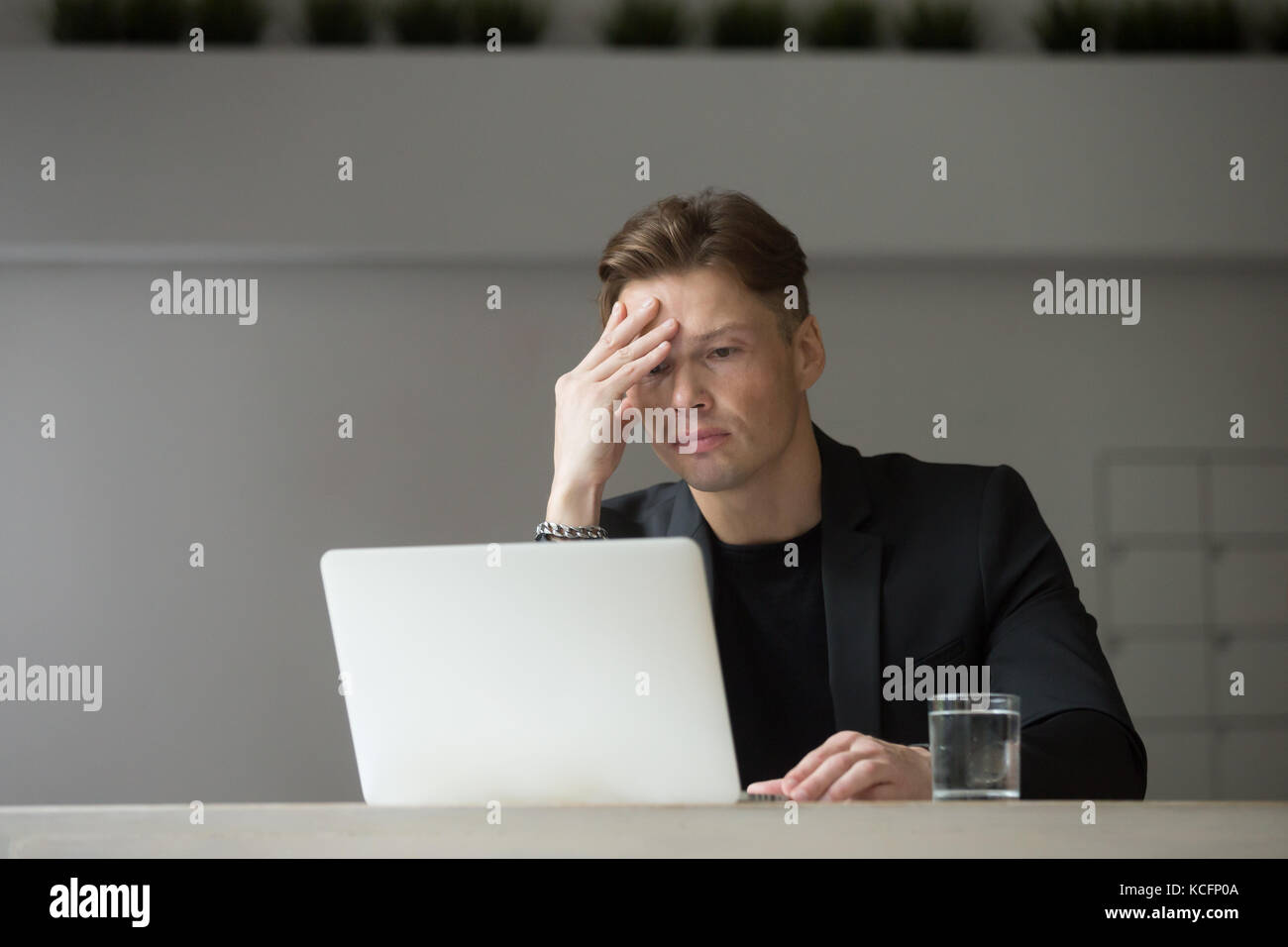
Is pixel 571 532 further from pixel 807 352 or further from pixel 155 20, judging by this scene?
pixel 155 20

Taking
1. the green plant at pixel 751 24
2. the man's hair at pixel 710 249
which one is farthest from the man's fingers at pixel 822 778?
the green plant at pixel 751 24

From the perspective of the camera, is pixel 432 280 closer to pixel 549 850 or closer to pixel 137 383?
pixel 137 383

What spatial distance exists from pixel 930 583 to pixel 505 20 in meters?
2.40

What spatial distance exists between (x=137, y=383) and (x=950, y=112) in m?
2.20

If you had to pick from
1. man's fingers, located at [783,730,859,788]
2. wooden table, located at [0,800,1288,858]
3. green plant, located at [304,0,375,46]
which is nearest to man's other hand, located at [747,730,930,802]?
man's fingers, located at [783,730,859,788]

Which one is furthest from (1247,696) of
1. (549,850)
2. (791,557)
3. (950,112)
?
(549,850)

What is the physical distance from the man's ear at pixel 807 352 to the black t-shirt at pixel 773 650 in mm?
240

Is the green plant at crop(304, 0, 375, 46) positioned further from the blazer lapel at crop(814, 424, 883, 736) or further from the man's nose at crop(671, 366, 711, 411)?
the blazer lapel at crop(814, 424, 883, 736)

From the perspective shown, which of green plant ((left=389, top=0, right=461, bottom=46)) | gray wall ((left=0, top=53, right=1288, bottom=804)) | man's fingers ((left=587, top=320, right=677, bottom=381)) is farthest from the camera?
green plant ((left=389, top=0, right=461, bottom=46))

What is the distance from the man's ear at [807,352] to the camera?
1.81 metres

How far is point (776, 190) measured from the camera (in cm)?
337

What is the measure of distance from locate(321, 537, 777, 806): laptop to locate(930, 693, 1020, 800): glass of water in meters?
0.17

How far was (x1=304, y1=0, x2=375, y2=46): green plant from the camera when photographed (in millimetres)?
3445

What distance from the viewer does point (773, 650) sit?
1.64m
